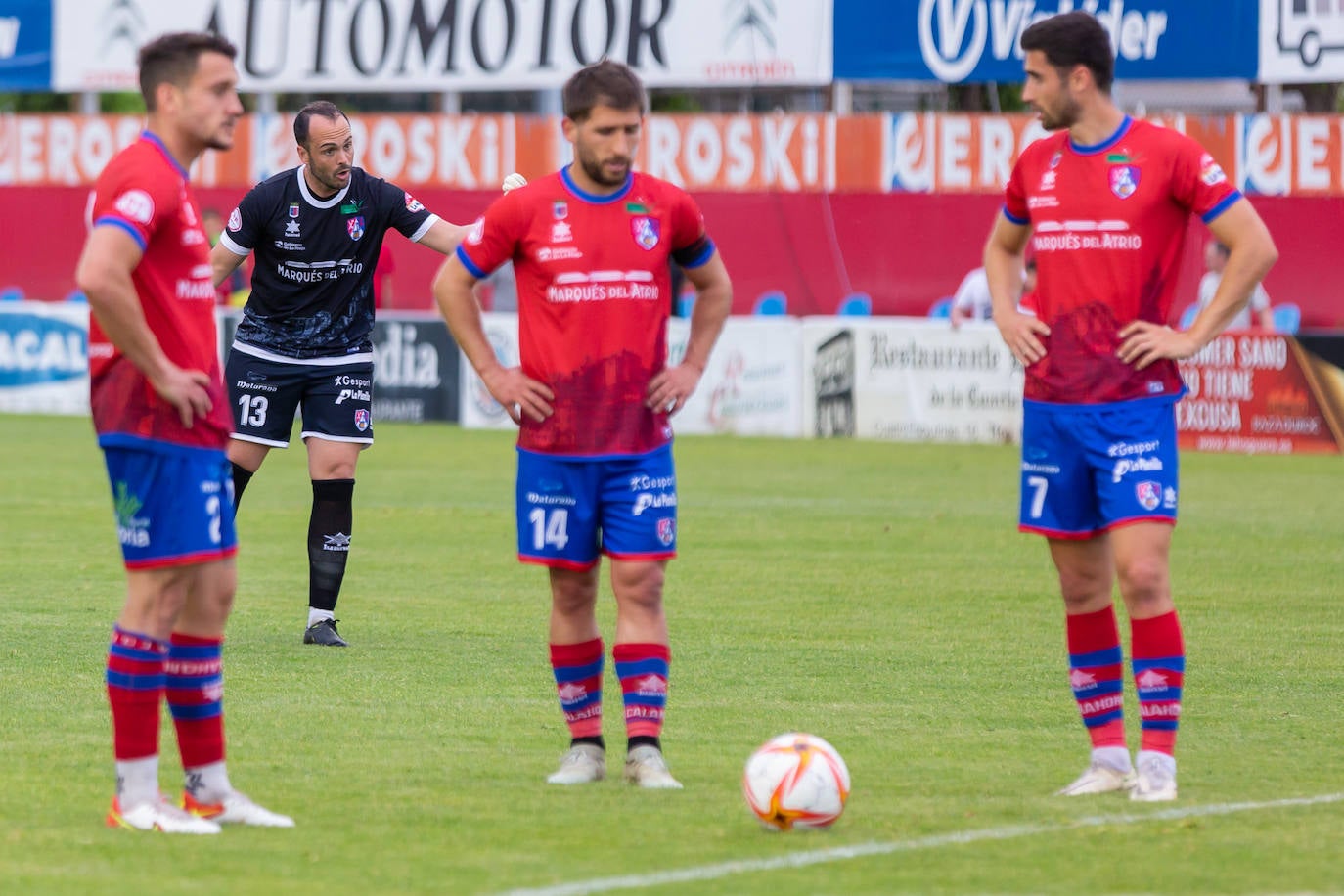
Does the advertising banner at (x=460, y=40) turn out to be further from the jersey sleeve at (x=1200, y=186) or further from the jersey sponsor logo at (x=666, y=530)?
the jersey sponsor logo at (x=666, y=530)

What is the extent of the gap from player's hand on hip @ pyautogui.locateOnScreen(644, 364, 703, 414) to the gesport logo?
1843 centimetres

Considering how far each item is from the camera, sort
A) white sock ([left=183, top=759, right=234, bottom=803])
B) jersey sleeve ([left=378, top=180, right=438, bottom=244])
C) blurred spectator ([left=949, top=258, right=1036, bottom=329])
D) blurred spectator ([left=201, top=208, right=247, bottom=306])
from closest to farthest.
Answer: white sock ([left=183, top=759, right=234, bottom=803])
jersey sleeve ([left=378, top=180, right=438, bottom=244])
blurred spectator ([left=949, top=258, right=1036, bottom=329])
blurred spectator ([left=201, top=208, right=247, bottom=306])

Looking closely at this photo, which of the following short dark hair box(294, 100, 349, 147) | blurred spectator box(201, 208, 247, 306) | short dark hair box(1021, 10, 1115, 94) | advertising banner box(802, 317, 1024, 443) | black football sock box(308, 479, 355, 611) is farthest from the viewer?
blurred spectator box(201, 208, 247, 306)

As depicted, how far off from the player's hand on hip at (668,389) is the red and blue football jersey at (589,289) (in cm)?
3

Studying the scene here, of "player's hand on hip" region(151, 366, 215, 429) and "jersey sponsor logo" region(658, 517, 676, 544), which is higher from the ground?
"player's hand on hip" region(151, 366, 215, 429)

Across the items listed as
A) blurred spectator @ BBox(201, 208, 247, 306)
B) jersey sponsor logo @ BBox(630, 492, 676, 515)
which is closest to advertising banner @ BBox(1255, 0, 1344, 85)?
blurred spectator @ BBox(201, 208, 247, 306)

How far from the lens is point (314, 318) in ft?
32.0

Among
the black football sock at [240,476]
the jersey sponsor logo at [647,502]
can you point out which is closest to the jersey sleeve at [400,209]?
the black football sock at [240,476]

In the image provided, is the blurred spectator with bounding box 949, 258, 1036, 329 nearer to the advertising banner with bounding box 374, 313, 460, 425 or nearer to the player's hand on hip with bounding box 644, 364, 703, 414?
the advertising banner with bounding box 374, 313, 460, 425

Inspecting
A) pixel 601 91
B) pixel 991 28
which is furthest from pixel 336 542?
pixel 991 28

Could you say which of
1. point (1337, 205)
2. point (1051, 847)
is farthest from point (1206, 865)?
point (1337, 205)

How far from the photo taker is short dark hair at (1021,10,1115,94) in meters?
6.44

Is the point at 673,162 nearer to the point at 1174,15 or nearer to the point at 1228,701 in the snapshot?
the point at 1174,15

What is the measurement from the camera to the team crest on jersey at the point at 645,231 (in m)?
6.51
